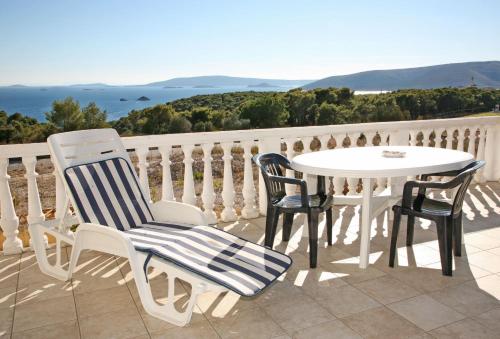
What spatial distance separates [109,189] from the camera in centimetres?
308

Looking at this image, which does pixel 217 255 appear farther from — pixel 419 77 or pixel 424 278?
pixel 419 77

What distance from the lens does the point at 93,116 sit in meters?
34.8

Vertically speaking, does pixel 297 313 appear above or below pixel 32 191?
below

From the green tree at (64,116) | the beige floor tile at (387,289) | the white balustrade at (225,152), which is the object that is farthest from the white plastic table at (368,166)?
Result: the green tree at (64,116)

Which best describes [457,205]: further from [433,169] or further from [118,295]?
[118,295]

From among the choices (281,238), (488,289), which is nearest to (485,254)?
(488,289)

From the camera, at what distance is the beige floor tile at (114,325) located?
2.29m

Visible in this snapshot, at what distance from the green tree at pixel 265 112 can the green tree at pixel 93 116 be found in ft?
41.4

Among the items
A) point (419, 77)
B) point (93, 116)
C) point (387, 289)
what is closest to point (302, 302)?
point (387, 289)

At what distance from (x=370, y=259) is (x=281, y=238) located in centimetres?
88

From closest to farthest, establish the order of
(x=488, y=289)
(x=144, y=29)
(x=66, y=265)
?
(x=488, y=289) < (x=66, y=265) < (x=144, y=29)

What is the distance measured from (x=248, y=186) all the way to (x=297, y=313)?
204cm

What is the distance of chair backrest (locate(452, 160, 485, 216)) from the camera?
2814mm

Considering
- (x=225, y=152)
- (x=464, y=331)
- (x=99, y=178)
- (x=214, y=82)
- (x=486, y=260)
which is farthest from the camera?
(x=214, y=82)
